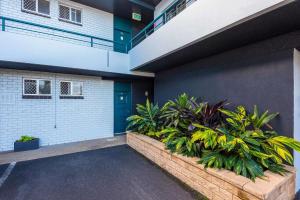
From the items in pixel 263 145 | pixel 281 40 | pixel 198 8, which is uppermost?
pixel 198 8

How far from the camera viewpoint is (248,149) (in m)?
2.31

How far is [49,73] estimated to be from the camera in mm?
5395

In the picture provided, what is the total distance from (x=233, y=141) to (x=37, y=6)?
22.6ft

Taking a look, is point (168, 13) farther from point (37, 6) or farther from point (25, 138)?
point (25, 138)

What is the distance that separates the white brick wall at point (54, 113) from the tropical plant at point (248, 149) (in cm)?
465

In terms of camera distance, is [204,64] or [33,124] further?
[33,124]

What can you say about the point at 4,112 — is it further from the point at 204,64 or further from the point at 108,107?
the point at 204,64

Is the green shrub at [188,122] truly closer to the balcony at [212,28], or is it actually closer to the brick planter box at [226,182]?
the brick planter box at [226,182]

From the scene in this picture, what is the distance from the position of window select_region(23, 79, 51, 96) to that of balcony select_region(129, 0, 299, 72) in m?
3.74

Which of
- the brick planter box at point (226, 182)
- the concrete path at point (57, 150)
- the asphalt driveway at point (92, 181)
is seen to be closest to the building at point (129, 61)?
the concrete path at point (57, 150)

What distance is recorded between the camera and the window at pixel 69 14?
220 inches

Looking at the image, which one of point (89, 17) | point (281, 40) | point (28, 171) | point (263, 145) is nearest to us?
point (263, 145)

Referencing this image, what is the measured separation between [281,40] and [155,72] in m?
4.40

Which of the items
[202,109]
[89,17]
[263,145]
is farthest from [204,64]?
[89,17]
